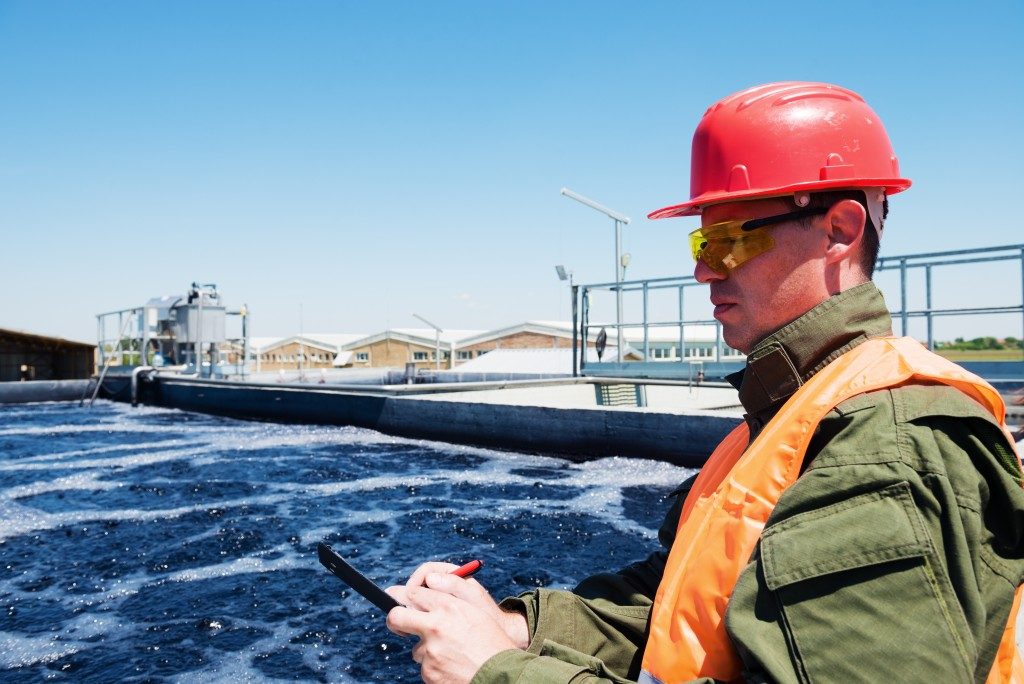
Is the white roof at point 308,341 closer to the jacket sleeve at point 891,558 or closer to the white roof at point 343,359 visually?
the white roof at point 343,359

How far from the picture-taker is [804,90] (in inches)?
52.9

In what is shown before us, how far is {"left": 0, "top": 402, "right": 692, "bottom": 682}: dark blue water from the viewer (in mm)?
4133

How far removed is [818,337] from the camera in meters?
1.21

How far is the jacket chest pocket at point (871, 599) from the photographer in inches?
32.9

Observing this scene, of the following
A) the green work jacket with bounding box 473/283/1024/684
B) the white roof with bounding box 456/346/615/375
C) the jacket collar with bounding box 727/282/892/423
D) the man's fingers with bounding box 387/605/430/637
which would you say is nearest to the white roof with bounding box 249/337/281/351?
the white roof with bounding box 456/346/615/375

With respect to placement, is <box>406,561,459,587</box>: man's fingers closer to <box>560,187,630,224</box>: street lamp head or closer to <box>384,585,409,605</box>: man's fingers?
<box>384,585,409,605</box>: man's fingers

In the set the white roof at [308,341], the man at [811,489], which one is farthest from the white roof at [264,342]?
the man at [811,489]

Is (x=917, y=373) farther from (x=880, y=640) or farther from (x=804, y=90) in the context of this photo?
(x=804, y=90)

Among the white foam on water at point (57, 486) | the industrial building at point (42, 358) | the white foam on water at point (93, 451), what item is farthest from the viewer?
the industrial building at point (42, 358)

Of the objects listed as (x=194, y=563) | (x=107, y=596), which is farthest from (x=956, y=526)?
(x=194, y=563)

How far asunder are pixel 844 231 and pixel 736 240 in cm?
18

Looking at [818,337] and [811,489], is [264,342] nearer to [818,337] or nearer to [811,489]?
[818,337]

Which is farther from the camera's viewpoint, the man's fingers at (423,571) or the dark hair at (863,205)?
the man's fingers at (423,571)

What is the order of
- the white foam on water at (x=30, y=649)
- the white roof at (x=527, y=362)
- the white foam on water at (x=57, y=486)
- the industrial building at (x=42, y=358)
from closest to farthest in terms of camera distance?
1. the white foam on water at (x=30, y=649)
2. the white foam on water at (x=57, y=486)
3. the white roof at (x=527, y=362)
4. the industrial building at (x=42, y=358)
